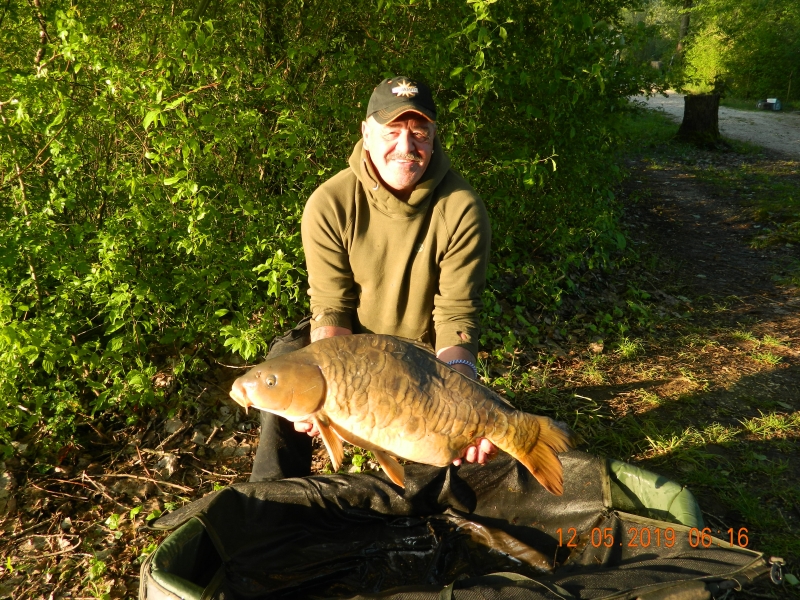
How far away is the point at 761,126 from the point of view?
11.4 meters

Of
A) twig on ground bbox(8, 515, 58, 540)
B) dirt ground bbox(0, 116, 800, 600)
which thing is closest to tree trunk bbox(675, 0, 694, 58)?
dirt ground bbox(0, 116, 800, 600)

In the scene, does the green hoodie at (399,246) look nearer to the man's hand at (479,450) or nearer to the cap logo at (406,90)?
the cap logo at (406,90)

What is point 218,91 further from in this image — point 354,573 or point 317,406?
point 354,573

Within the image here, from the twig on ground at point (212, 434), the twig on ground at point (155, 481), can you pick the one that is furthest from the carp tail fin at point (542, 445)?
the twig on ground at point (212, 434)

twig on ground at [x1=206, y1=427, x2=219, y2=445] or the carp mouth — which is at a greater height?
the carp mouth

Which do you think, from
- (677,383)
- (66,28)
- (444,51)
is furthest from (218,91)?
(677,383)

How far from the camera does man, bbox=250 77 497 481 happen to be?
6.03 feet

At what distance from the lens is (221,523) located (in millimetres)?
1806

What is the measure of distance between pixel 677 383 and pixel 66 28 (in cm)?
273

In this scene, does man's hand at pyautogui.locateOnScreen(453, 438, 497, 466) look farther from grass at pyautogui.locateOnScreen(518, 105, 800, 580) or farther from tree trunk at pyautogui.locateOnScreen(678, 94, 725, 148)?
tree trunk at pyautogui.locateOnScreen(678, 94, 725, 148)

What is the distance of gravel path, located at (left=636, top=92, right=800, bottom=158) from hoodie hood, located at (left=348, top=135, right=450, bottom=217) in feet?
22.8

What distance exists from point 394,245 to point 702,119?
29.8 feet

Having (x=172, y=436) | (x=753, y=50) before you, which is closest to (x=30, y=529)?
(x=172, y=436)

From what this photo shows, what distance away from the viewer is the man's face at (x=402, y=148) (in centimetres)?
180
